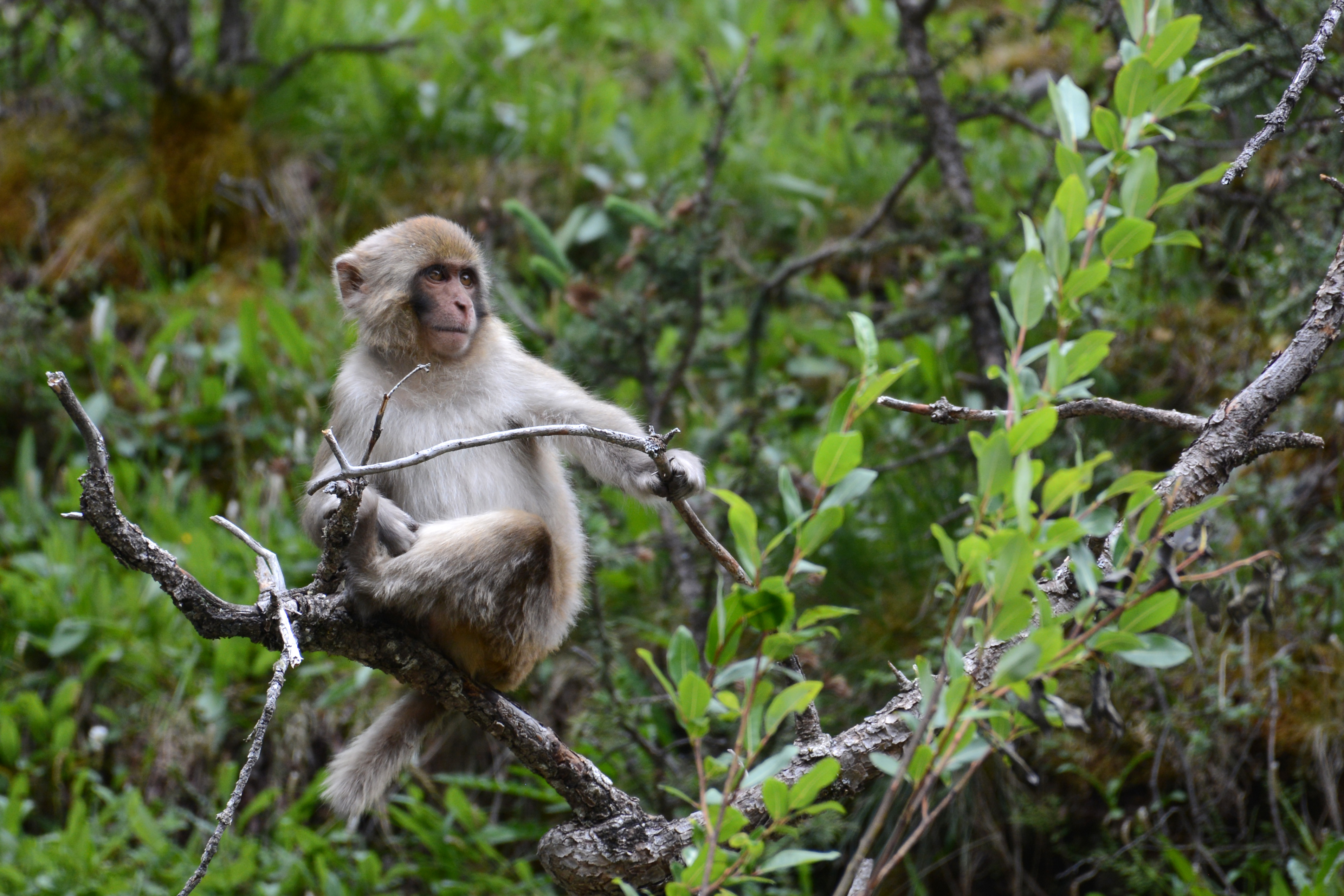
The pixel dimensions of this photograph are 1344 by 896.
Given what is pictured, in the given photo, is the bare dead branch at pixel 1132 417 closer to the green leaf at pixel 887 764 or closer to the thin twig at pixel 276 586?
the green leaf at pixel 887 764

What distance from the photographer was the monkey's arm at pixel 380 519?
9.73ft

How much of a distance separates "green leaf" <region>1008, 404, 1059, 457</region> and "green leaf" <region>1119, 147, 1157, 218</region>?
1.10 ft

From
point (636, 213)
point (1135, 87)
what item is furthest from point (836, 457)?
point (636, 213)

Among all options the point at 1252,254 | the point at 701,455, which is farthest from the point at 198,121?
the point at 1252,254

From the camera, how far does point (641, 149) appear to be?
24.0 feet

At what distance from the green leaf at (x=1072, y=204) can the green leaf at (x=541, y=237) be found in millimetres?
3336

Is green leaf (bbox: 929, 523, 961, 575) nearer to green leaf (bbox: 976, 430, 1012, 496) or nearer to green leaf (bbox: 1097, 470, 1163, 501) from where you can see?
green leaf (bbox: 976, 430, 1012, 496)

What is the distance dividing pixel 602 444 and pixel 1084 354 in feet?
6.10

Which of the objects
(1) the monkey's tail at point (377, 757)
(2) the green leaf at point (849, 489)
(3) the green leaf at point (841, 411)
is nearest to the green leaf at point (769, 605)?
(2) the green leaf at point (849, 489)

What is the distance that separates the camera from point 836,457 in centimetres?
160

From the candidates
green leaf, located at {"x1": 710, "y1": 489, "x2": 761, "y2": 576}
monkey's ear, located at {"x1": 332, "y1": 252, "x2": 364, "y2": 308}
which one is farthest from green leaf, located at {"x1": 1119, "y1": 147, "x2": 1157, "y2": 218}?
monkey's ear, located at {"x1": 332, "y1": 252, "x2": 364, "y2": 308}

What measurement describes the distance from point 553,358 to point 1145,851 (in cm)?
313

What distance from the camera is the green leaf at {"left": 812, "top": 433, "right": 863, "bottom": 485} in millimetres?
1583

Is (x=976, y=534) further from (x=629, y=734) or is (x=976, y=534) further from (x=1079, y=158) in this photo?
(x=629, y=734)
